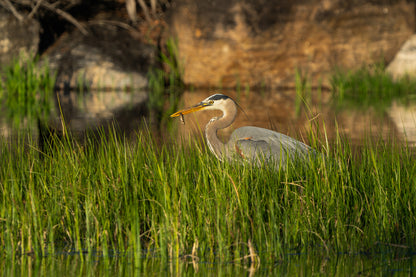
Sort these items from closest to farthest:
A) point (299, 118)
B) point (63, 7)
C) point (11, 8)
Answer: 1. point (299, 118)
2. point (11, 8)
3. point (63, 7)

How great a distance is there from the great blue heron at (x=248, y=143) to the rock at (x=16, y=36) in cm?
1077

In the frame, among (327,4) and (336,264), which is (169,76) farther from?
(336,264)

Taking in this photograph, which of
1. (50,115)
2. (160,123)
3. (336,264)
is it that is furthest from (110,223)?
(50,115)

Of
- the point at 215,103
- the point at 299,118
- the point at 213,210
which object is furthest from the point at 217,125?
the point at 299,118

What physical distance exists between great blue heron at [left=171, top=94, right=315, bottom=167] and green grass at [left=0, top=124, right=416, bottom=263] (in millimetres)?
241

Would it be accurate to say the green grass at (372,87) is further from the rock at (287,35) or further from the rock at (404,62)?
the rock at (287,35)

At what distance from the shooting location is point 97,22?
16.2 metres

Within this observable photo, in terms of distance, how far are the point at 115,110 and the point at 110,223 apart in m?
6.88

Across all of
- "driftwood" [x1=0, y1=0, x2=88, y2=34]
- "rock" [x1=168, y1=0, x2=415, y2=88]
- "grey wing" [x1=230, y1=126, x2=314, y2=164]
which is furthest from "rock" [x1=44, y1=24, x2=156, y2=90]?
"grey wing" [x1=230, y1=126, x2=314, y2=164]

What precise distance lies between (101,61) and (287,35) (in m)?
4.26

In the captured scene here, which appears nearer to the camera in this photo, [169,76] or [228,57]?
[228,57]

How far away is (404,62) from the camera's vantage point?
13.5 metres

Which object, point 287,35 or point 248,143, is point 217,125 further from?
point 287,35

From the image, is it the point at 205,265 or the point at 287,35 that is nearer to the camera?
the point at 205,265
